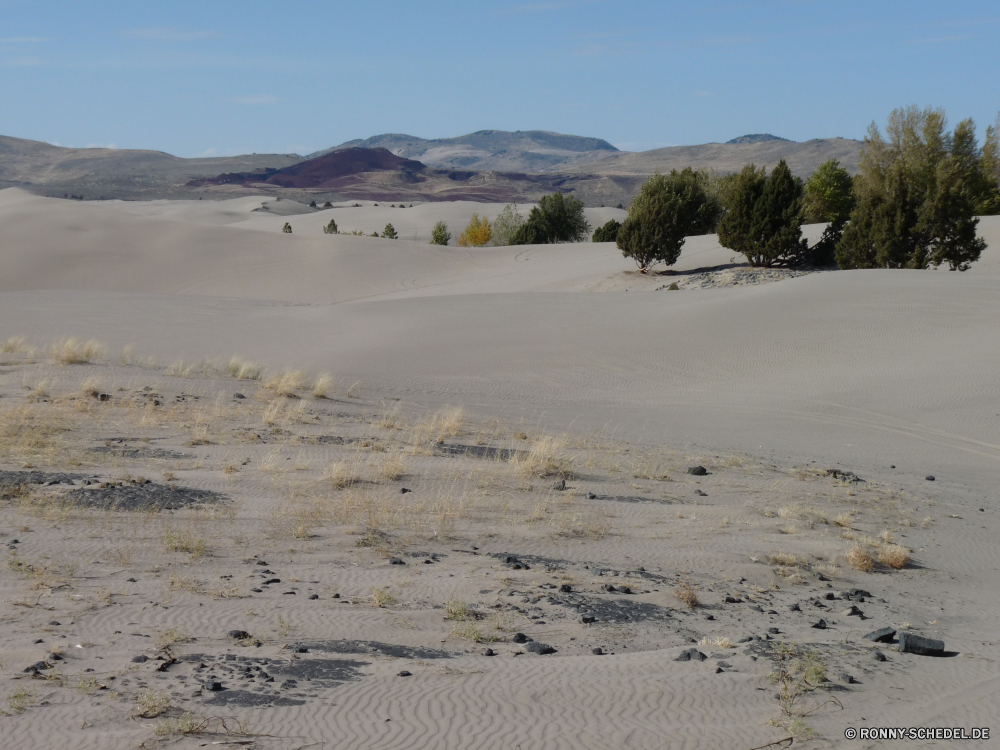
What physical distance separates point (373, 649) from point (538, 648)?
89 cm

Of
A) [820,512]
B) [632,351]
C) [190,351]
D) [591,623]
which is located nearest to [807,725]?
[591,623]

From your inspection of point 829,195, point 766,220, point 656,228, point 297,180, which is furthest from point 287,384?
point 297,180

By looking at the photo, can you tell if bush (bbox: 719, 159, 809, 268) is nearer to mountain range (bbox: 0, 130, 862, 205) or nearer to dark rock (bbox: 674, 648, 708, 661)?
dark rock (bbox: 674, 648, 708, 661)

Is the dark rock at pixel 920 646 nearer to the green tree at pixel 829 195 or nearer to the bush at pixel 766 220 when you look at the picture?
the bush at pixel 766 220

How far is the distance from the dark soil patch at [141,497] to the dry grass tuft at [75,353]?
22.9ft

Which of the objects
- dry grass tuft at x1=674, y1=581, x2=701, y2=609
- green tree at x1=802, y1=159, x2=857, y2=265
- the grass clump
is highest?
green tree at x1=802, y1=159, x2=857, y2=265

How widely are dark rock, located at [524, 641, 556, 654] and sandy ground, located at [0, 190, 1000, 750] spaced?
8cm

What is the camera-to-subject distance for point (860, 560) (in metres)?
6.90

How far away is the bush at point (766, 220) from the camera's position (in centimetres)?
2994

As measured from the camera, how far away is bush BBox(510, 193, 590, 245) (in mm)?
55938

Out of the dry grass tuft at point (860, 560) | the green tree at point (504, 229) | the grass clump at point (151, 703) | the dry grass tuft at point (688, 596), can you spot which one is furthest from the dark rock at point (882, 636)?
the green tree at point (504, 229)

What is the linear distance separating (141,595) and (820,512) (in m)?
6.03

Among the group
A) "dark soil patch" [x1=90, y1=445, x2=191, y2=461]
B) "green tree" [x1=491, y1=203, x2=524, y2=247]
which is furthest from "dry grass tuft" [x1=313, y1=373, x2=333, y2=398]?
"green tree" [x1=491, y1=203, x2=524, y2=247]

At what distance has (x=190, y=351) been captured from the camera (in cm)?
1800
